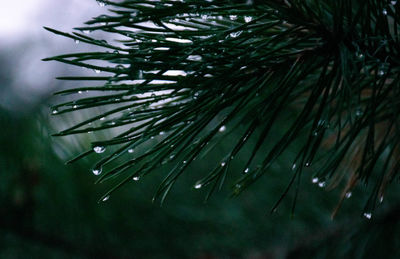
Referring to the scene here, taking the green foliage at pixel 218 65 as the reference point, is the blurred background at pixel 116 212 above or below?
below

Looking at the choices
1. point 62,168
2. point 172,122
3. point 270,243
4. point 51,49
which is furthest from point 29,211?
point 51,49

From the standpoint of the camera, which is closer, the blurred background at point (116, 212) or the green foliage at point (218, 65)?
the green foliage at point (218, 65)

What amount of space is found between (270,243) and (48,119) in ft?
1.40

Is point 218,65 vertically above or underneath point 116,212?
above

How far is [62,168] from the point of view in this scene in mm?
870

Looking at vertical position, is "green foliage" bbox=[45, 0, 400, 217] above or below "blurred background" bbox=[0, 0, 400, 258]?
above

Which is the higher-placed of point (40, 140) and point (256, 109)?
point (256, 109)

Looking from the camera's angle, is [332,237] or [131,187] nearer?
[332,237]

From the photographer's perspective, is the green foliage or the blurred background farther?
the blurred background

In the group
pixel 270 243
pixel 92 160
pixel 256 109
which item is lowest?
pixel 270 243

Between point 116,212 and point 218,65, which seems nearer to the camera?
point 218,65

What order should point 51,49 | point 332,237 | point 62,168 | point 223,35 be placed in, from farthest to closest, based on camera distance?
point 51,49 < point 62,168 < point 332,237 < point 223,35

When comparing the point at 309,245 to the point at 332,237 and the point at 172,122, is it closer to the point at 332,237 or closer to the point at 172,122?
the point at 332,237

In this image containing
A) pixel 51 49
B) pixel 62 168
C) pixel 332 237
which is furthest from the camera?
pixel 51 49
